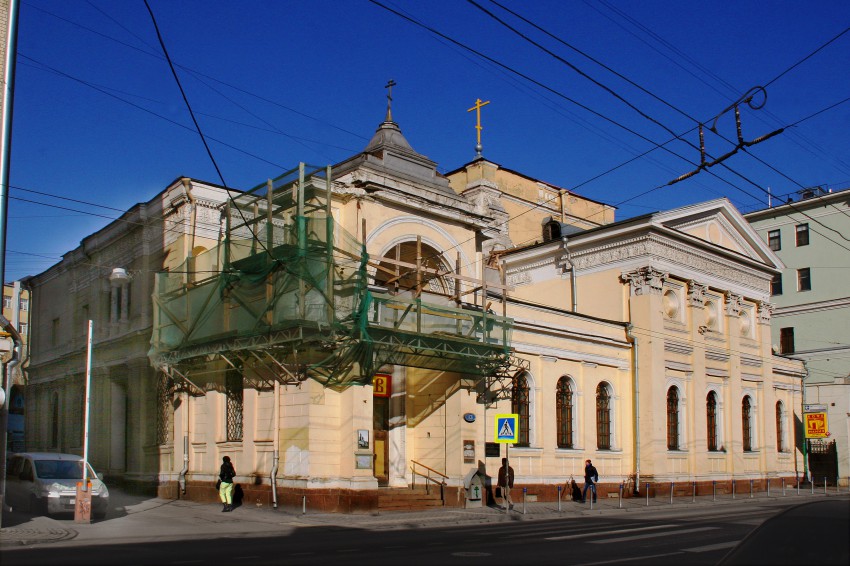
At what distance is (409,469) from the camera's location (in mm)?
27750

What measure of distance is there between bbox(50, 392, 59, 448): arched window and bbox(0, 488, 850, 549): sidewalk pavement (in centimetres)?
719

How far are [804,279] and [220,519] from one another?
4336 cm

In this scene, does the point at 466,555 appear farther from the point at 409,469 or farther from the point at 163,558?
the point at 409,469

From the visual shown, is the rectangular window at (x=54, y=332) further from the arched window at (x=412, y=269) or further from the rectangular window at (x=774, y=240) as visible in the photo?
the rectangular window at (x=774, y=240)

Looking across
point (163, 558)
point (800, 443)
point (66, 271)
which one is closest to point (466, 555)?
point (163, 558)

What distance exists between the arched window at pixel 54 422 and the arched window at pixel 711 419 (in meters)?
27.8

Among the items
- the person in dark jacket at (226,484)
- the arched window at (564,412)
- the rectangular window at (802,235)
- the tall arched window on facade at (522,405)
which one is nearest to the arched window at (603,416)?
the arched window at (564,412)

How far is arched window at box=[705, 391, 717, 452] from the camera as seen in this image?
131 ft

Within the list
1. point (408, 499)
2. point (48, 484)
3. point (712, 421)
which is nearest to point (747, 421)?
point (712, 421)

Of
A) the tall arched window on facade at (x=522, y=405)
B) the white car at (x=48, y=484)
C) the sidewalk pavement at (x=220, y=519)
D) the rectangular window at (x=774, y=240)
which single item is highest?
the rectangular window at (x=774, y=240)

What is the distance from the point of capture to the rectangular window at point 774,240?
2215 inches

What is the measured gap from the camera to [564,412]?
1294 inches

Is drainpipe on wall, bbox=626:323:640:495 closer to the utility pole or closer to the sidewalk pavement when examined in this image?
A: the sidewalk pavement

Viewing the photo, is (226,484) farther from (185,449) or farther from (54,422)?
(54,422)
